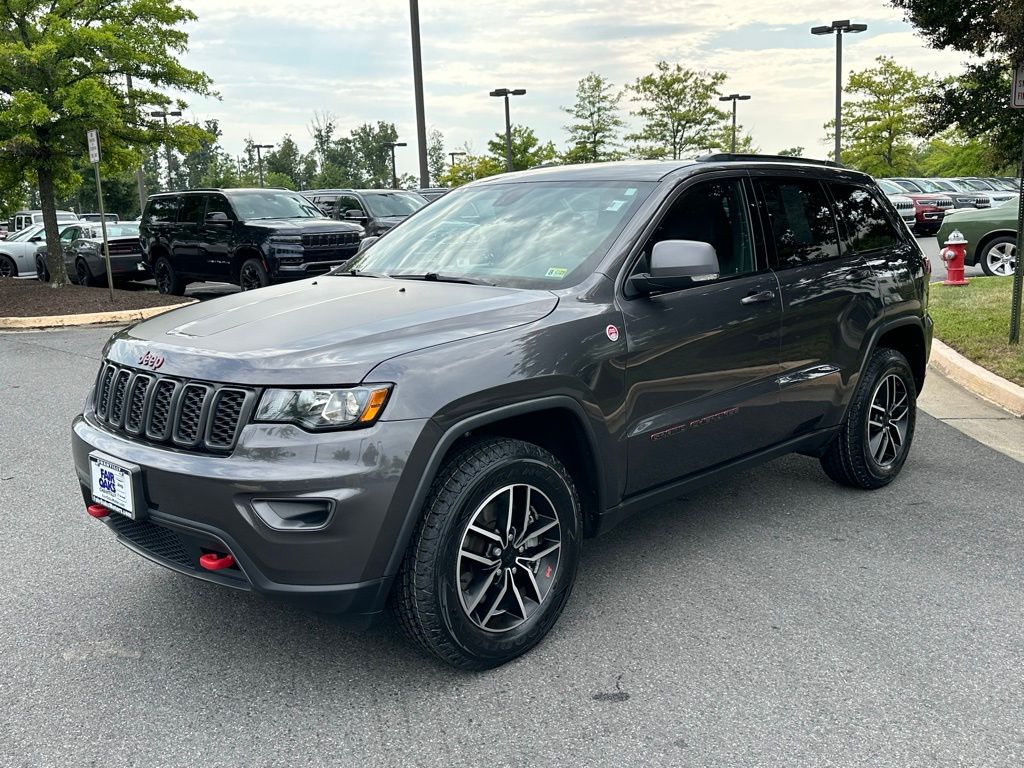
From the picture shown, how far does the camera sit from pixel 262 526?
112 inches

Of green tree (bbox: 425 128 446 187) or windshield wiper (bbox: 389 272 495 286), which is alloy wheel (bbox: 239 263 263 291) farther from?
green tree (bbox: 425 128 446 187)

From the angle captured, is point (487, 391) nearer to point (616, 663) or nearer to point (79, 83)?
point (616, 663)

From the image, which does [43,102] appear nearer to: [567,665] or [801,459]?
[801,459]

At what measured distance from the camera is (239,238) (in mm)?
14078

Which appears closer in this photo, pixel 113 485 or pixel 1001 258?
pixel 113 485

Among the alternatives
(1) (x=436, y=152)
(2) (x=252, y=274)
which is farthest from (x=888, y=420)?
(1) (x=436, y=152)

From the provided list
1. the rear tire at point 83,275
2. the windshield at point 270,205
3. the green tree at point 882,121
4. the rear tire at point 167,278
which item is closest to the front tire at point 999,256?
the windshield at point 270,205

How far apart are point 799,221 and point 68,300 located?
535 inches

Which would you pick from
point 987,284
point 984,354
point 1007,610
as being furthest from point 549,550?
point 987,284

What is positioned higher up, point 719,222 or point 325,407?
point 719,222

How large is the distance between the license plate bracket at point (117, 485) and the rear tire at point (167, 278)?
1312 centimetres

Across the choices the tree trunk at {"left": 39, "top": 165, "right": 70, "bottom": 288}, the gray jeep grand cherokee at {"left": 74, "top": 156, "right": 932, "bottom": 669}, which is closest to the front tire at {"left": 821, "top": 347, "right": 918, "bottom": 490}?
the gray jeep grand cherokee at {"left": 74, "top": 156, "right": 932, "bottom": 669}

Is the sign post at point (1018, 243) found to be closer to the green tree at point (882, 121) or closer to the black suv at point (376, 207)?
the black suv at point (376, 207)

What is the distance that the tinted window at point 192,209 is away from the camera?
14984mm
